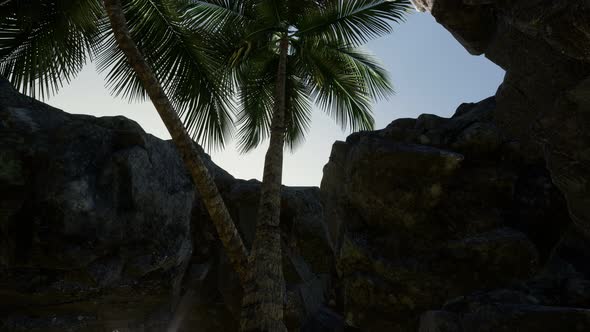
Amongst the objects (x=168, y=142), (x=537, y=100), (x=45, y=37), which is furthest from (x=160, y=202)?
(x=537, y=100)

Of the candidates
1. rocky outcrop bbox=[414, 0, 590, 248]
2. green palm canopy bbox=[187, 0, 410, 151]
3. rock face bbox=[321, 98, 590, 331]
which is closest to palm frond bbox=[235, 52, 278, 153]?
green palm canopy bbox=[187, 0, 410, 151]

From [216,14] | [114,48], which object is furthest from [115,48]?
[216,14]

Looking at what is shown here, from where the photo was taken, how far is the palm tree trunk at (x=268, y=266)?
9.95 ft

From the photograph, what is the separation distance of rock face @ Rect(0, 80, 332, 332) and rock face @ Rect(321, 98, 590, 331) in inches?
77.6

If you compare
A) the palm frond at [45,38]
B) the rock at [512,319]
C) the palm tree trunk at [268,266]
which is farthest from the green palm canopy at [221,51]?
the rock at [512,319]

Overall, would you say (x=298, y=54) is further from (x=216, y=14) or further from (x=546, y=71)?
(x=546, y=71)

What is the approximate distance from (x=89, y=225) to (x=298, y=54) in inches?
196

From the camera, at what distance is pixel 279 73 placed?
612cm

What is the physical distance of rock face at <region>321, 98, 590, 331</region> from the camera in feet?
20.0

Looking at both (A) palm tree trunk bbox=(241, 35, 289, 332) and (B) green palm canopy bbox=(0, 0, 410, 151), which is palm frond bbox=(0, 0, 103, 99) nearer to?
(B) green palm canopy bbox=(0, 0, 410, 151)

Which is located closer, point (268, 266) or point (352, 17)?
point (268, 266)

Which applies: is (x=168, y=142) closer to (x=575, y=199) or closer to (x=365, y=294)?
(x=365, y=294)

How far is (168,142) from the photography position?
24.6ft

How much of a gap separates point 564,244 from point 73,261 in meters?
7.73
